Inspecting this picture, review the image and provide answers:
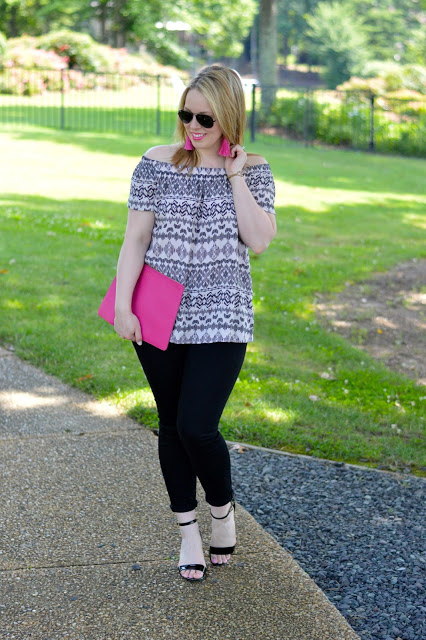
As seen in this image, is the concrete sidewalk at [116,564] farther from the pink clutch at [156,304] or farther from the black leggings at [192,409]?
the pink clutch at [156,304]

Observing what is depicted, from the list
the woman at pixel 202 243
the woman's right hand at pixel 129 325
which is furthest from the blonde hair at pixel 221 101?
the woman's right hand at pixel 129 325

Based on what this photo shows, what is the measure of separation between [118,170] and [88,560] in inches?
451

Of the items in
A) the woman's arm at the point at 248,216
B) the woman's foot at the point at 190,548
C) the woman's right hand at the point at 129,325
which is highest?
the woman's arm at the point at 248,216

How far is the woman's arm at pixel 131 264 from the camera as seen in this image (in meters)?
2.83

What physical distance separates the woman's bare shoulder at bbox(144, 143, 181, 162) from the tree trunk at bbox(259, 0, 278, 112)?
20012 millimetres

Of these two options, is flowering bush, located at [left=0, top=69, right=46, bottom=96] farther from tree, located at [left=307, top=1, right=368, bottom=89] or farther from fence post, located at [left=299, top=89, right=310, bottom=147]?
tree, located at [left=307, top=1, right=368, bottom=89]

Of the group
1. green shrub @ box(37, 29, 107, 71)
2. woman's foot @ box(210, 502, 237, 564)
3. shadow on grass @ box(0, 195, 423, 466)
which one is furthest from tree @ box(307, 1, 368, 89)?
woman's foot @ box(210, 502, 237, 564)

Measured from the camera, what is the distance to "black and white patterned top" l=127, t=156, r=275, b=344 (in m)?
2.78

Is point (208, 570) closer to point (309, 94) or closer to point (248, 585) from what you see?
point (248, 585)

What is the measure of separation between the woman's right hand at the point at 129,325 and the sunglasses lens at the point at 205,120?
71 cm

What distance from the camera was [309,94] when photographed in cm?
2112

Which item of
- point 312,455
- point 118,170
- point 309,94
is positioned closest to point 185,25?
point 309,94

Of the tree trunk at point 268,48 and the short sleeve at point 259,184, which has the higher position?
the tree trunk at point 268,48

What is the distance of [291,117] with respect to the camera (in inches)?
846
